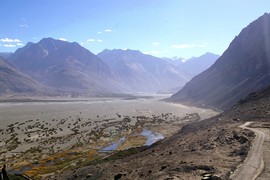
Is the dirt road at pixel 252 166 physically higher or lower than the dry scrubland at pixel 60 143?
higher

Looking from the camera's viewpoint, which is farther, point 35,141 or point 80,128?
point 80,128

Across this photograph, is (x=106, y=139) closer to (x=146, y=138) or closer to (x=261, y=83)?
(x=146, y=138)

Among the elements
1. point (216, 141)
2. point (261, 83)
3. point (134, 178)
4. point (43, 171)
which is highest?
point (261, 83)

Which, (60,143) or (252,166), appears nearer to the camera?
(252,166)

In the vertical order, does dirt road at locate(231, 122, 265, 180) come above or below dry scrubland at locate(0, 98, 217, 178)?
above

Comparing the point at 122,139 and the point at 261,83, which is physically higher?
the point at 261,83

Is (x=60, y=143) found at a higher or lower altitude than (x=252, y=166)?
lower

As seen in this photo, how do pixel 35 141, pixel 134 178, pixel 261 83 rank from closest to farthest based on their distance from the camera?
pixel 134 178 < pixel 35 141 < pixel 261 83

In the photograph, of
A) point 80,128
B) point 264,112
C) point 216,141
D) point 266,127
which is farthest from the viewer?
point 80,128

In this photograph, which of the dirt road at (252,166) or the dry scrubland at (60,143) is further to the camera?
the dry scrubland at (60,143)

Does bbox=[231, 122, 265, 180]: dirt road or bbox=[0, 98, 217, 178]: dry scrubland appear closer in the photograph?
bbox=[231, 122, 265, 180]: dirt road

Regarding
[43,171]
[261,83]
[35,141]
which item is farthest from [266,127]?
[261,83]
